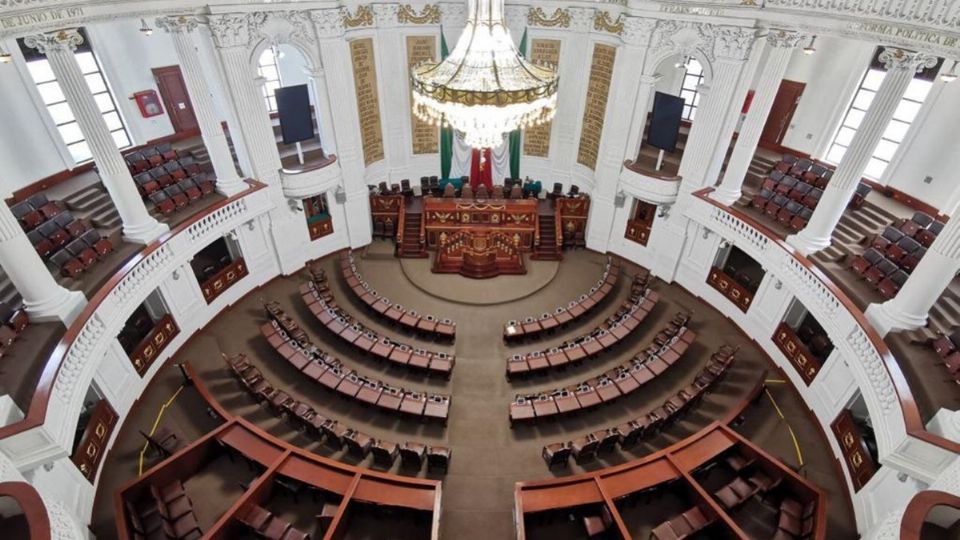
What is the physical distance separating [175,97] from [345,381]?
12.1 meters

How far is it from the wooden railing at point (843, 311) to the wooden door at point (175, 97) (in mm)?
17166

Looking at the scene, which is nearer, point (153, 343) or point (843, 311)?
point (843, 311)

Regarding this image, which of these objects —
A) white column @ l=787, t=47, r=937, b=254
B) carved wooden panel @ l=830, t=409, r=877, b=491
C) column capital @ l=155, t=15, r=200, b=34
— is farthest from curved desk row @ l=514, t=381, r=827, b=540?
column capital @ l=155, t=15, r=200, b=34

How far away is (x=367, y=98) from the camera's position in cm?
1683

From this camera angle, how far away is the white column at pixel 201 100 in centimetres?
1173

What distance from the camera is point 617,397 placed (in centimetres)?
1227

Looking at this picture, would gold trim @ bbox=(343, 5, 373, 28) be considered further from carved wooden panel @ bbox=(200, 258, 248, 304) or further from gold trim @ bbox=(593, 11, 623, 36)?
carved wooden panel @ bbox=(200, 258, 248, 304)

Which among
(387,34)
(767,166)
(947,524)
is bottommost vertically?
(947,524)

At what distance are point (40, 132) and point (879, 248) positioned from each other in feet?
72.7

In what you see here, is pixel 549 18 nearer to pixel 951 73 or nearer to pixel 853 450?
pixel 951 73

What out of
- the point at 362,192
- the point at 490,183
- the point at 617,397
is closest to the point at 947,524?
the point at 617,397

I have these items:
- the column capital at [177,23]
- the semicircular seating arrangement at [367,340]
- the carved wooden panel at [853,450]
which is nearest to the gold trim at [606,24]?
the semicircular seating arrangement at [367,340]

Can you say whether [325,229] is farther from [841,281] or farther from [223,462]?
[841,281]

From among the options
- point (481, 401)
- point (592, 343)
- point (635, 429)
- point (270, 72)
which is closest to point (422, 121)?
point (270, 72)
